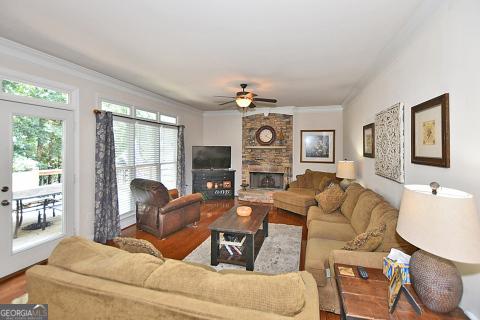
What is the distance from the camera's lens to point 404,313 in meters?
1.28

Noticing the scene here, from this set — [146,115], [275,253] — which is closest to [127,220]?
[146,115]

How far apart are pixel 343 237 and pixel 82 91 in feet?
14.2

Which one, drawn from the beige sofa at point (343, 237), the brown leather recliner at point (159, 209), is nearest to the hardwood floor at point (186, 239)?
the brown leather recliner at point (159, 209)

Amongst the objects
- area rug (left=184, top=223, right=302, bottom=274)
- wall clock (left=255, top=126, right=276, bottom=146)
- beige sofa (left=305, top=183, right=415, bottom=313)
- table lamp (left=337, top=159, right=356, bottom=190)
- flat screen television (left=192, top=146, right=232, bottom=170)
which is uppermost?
wall clock (left=255, top=126, right=276, bottom=146)

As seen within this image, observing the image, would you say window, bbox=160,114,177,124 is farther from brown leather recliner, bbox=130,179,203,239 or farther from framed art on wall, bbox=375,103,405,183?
framed art on wall, bbox=375,103,405,183

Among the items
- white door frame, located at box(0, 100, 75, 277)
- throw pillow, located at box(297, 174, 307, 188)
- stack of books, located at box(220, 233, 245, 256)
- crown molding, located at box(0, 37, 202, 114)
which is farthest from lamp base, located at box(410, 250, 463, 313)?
throw pillow, located at box(297, 174, 307, 188)

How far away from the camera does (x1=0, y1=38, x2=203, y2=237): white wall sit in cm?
284

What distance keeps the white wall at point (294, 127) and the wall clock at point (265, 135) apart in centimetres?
55

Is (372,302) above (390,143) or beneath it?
beneath

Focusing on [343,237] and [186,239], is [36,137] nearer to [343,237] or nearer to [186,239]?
[186,239]

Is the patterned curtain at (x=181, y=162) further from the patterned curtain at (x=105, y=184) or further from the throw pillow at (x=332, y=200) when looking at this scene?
the throw pillow at (x=332, y=200)

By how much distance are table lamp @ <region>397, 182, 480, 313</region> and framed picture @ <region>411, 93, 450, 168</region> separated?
64 centimetres

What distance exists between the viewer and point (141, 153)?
509cm

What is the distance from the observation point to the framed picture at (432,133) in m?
1.76
